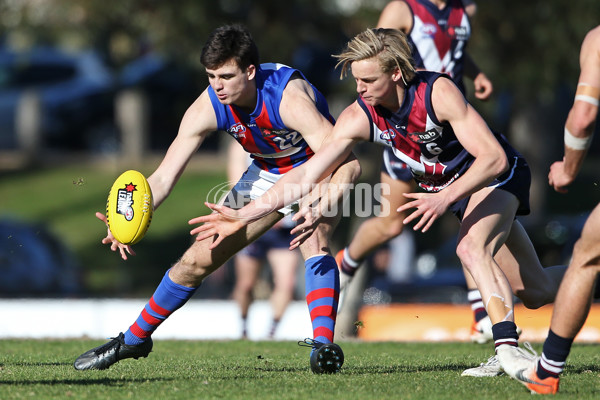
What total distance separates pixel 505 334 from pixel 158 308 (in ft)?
7.17

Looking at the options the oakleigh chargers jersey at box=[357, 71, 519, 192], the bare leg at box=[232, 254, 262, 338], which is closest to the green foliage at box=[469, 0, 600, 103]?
the bare leg at box=[232, 254, 262, 338]

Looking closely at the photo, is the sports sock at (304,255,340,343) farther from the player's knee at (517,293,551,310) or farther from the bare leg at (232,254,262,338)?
the bare leg at (232,254,262,338)

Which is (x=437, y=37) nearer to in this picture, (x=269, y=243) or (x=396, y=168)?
(x=396, y=168)

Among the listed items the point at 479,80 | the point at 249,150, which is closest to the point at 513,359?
the point at 249,150

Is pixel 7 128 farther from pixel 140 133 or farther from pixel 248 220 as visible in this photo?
pixel 248 220

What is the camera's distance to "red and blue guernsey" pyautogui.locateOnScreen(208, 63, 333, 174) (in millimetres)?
5930

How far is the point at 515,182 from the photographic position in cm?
593

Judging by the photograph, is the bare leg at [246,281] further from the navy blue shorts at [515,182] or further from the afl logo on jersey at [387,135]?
the afl logo on jersey at [387,135]

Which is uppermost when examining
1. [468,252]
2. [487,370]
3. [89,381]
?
[468,252]

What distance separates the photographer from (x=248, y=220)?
5.64 m

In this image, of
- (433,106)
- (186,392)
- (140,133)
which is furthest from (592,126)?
(140,133)

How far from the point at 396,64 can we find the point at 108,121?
21649 millimetres

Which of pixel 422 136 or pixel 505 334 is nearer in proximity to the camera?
pixel 505 334

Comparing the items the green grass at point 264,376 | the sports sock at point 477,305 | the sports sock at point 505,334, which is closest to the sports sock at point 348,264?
the green grass at point 264,376
